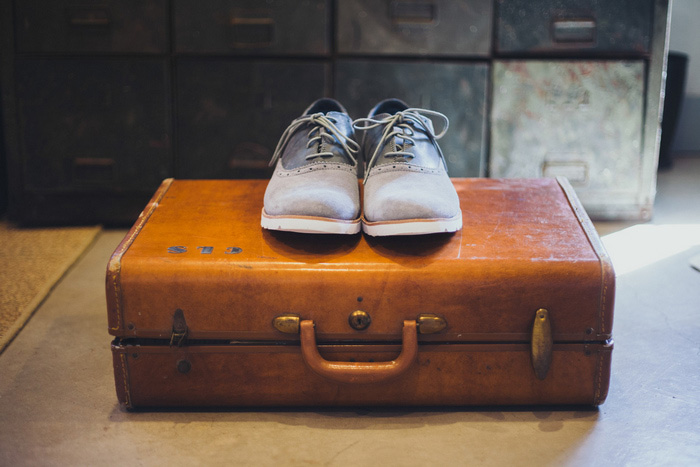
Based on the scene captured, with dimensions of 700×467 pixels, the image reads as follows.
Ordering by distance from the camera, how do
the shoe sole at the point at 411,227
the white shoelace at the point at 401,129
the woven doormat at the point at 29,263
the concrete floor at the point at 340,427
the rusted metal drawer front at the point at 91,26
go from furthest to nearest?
the rusted metal drawer front at the point at 91,26 → the woven doormat at the point at 29,263 → the white shoelace at the point at 401,129 → the shoe sole at the point at 411,227 → the concrete floor at the point at 340,427

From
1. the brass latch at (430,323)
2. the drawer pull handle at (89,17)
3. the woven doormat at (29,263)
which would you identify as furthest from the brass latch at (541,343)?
the drawer pull handle at (89,17)

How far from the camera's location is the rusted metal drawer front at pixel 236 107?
2.13m

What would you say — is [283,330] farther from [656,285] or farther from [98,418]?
[656,285]

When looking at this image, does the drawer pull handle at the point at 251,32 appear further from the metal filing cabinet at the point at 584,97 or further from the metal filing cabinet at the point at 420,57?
the metal filing cabinet at the point at 584,97

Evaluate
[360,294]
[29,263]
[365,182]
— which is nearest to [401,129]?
[365,182]

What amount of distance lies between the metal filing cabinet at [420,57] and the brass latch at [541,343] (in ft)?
3.68

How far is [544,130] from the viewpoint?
2209mm

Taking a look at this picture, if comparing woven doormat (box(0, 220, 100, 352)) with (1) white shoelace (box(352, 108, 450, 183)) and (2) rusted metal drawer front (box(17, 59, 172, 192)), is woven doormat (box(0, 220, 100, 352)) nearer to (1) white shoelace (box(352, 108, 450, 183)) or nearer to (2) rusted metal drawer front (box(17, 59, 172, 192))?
(2) rusted metal drawer front (box(17, 59, 172, 192))

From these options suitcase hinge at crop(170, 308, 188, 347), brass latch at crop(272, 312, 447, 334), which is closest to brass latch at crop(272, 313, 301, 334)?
brass latch at crop(272, 312, 447, 334)

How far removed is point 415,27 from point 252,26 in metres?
0.49

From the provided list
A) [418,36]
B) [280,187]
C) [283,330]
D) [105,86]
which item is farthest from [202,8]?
[283,330]

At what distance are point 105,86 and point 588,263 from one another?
1.57 meters

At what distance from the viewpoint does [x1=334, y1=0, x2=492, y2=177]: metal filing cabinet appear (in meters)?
2.10

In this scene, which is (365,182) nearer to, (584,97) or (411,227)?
(411,227)
